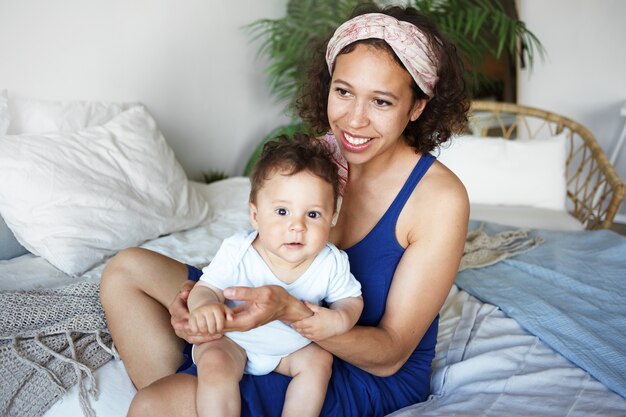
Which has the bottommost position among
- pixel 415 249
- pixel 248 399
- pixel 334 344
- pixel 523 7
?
pixel 248 399

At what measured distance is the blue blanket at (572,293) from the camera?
152cm

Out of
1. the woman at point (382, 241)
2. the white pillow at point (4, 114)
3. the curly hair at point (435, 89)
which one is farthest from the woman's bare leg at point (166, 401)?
the white pillow at point (4, 114)

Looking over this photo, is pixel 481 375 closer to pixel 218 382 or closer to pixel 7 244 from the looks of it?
pixel 218 382

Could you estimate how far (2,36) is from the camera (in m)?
2.16

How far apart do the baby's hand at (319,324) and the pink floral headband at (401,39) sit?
1.86ft

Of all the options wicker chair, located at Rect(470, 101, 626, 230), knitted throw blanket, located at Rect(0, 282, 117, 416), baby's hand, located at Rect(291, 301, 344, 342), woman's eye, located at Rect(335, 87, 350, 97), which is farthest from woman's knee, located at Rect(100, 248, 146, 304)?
wicker chair, located at Rect(470, 101, 626, 230)

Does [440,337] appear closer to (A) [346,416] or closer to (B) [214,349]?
(A) [346,416]

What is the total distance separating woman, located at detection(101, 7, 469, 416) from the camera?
4.23 feet

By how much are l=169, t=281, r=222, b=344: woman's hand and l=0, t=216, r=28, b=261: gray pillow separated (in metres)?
1.07

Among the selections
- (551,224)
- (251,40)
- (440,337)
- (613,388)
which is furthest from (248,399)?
(251,40)

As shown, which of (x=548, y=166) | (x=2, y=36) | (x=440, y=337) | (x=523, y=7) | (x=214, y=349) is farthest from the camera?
(x=523, y=7)

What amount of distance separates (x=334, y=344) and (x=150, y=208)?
1.26m

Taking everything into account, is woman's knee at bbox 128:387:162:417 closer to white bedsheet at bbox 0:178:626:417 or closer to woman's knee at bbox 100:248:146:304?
white bedsheet at bbox 0:178:626:417

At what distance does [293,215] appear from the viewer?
3.85 ft
